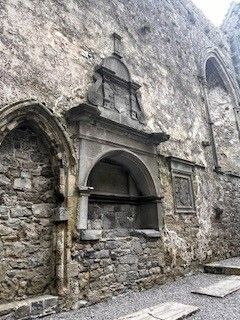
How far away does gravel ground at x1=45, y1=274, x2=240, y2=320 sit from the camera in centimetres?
301

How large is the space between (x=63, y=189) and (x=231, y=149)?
635cm

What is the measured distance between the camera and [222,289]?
3.95 m

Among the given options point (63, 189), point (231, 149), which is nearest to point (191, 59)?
point (231, 149)

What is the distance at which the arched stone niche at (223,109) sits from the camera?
27.3 ft

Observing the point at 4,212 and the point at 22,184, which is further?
the point at 22,184

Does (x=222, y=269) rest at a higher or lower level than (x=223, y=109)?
lower

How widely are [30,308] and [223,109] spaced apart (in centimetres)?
813

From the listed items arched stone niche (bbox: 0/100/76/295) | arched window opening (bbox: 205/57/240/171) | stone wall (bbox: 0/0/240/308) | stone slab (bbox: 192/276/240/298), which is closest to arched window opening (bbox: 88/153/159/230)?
stone wall (bbox: 0/0/240/308)

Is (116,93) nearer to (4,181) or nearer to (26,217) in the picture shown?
(4,181)

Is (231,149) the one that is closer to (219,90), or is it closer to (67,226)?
(219,90)

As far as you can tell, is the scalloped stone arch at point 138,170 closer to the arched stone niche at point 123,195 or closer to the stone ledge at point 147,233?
the arched stone niche at point 123,195

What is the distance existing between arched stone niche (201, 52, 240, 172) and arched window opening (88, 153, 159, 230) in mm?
3790

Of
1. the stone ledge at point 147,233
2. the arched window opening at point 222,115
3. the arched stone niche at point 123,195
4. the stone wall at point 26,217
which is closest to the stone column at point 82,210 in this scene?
the stone wall at point 26,217

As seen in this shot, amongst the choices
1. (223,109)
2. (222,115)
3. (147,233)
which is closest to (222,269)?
(147,233)
